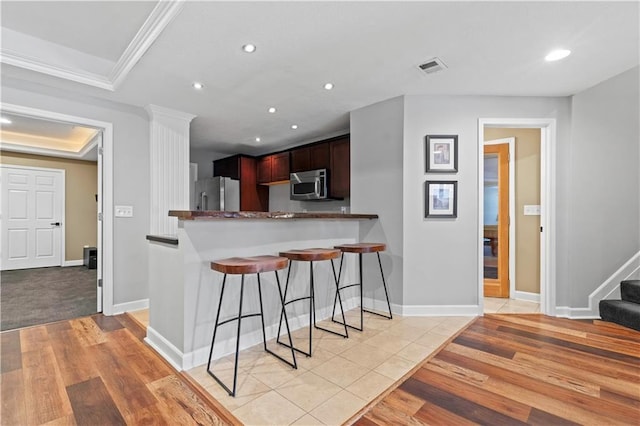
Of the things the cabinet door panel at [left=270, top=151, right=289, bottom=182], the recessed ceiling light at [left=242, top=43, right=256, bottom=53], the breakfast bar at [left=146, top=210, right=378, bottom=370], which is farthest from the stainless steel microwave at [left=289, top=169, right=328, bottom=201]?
the recessed ceiling light at [left=242, top=43, right=256, bottom=53]

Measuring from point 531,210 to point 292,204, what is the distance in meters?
3.68

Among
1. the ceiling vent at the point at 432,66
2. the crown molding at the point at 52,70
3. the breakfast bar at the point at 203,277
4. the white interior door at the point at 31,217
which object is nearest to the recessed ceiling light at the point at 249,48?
the breakfast bar at the point at 203,277

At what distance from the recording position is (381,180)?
3.38 m

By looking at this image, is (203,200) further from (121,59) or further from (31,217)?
(31,217)

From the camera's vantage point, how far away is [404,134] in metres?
3.21

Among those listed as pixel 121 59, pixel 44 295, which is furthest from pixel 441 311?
pixel 44 295

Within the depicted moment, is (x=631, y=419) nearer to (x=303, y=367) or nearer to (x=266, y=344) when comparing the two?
(x=303, y=367)

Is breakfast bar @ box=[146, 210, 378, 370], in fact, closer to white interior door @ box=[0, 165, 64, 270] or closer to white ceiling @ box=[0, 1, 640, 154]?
white ceiling @ box=[0, 1, 640, 154]

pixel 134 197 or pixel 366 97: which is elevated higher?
pixel 366 97

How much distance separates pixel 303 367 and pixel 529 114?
10.9 ft

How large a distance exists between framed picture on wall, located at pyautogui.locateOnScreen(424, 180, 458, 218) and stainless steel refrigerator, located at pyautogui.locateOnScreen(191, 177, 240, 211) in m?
3.52

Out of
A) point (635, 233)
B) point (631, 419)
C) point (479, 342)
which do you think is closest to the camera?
point (631, 419)

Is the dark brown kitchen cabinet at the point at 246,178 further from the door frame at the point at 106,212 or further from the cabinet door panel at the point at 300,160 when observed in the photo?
the door frame at the point at 106,212

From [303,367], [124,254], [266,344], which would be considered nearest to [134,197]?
[124,254]
